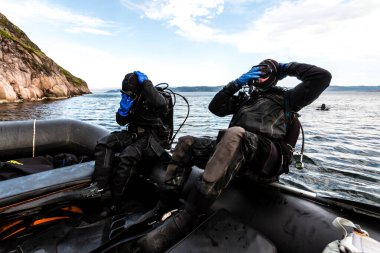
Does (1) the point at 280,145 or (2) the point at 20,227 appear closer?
(1) the point at 280,145

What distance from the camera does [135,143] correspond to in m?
3.16

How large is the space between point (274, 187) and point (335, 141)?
818cm

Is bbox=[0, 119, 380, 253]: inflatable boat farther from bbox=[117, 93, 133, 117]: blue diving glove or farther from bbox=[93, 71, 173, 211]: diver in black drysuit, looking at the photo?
bbox=[117, 93, 133, 117]: blue diving glove

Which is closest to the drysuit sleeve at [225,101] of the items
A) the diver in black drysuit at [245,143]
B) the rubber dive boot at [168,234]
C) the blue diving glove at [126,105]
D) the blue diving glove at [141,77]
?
the diver in black drysuit at [245,143]

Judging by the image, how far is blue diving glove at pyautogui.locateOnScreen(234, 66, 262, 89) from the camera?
2.42 metres

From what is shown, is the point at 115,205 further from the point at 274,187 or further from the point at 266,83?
the point at 266,83

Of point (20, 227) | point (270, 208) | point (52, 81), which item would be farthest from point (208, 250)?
point (52, 81)

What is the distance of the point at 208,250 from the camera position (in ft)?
5.36

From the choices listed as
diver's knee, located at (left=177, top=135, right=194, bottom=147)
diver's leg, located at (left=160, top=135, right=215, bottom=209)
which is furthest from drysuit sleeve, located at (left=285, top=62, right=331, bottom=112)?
diver's knee, located at (left=177, top=135, right=194, bottom=147)

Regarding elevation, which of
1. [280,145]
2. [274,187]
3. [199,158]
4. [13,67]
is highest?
[13,67]

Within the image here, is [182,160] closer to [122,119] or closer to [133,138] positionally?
[133,138]

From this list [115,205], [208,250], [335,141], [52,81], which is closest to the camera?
[208,250]

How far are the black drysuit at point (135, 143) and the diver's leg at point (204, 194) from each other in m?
1.22

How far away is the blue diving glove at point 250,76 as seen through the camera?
95.3 inches
